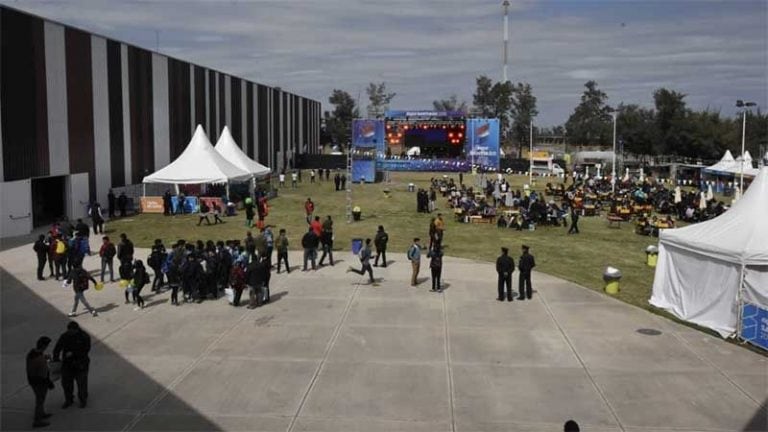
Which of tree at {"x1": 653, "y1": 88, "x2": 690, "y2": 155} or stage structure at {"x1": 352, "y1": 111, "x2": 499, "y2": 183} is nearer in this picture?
stage structure at {"x1": 352, "y1": 111, "x2": 499, "y2": 183}

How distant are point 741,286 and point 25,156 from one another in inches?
1030

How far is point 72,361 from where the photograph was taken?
33.5ft

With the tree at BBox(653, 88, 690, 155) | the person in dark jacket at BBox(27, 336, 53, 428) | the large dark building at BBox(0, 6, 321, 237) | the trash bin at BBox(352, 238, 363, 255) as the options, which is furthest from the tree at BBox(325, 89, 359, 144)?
the person in dark jacket at BBox(27, 336, 53, 428)

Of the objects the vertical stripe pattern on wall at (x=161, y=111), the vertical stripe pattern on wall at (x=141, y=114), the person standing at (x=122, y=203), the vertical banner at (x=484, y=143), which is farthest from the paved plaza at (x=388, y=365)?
the vertical banner at (x=484, y=143)

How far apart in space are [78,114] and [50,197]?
399 centimetres

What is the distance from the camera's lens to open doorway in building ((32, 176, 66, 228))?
105 feet

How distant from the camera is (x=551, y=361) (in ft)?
41.6

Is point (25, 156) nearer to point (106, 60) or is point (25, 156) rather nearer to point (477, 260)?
point (106, 60)

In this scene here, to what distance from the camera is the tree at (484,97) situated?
11614 centimetres

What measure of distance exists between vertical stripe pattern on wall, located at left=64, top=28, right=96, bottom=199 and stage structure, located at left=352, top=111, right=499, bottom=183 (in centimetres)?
2692

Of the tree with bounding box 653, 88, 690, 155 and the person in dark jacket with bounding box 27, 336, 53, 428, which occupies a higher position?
the tree with bounding box 653, 88, 690, 155

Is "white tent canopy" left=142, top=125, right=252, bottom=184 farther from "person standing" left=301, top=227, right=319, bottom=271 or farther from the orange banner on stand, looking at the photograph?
"person standing" left=301, top=227, right=319, bottom=271

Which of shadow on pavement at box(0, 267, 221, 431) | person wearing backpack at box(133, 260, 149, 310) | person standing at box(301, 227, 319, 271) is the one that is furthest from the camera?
person standing at box(301, 227, 319, 271)

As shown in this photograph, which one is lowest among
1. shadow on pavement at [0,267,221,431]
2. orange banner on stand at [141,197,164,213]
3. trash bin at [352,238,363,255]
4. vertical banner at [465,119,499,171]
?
shadow on pavement at [0,267,221,431]
